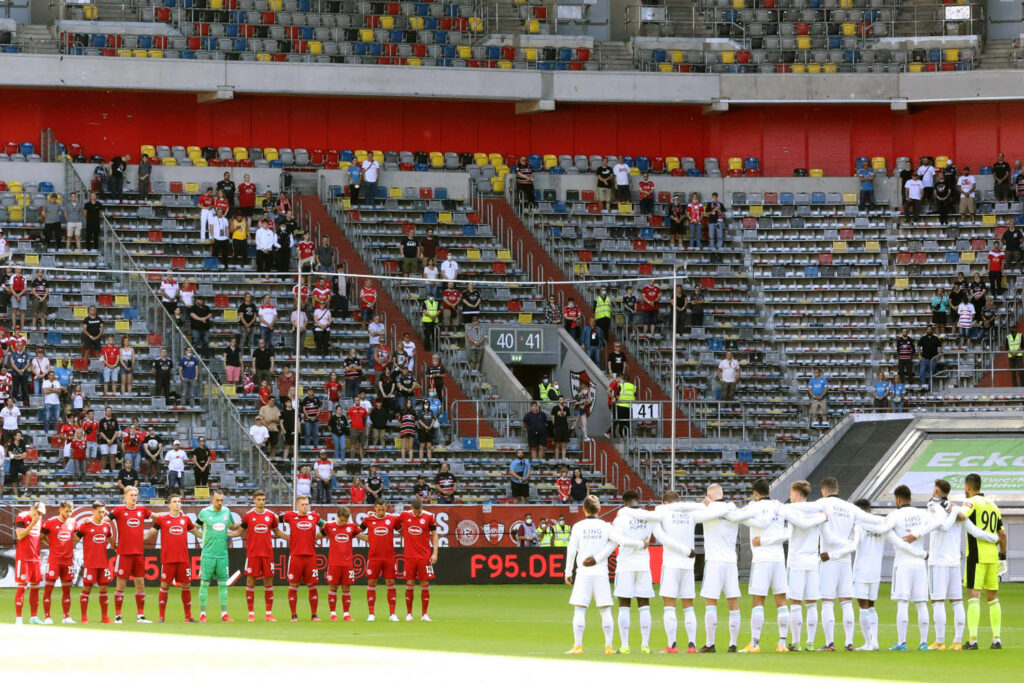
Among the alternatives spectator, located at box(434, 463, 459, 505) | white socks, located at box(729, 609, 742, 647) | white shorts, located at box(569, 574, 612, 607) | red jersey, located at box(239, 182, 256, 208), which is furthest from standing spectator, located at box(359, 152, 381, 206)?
white socks, located at box(729, 609, 742, 647)

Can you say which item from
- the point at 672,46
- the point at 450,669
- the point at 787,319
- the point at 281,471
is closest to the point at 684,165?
the point at 672,46

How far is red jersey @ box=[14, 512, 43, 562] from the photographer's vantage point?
25000mm

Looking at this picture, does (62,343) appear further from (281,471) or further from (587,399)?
(587,399)

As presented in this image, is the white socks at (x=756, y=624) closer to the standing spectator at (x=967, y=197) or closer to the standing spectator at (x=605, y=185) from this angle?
the standing spectator at (x=605, y=185)

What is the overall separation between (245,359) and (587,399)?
8.07 m

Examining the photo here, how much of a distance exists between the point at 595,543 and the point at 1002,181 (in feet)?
107

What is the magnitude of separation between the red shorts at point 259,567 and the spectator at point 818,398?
64.9 feet

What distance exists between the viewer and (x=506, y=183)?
49.8 metres

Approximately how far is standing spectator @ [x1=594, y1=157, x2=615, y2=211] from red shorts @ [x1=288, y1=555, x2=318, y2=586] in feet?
83.0

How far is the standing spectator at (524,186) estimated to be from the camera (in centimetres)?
4894

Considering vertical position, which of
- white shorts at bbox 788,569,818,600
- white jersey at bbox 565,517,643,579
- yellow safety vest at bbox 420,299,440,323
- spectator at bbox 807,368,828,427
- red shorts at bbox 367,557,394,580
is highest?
yellow safety vest at bbox 420,299,440,323

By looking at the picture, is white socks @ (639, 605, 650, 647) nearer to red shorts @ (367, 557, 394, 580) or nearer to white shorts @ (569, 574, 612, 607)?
white shorts @ (569, 574, 612, 607)

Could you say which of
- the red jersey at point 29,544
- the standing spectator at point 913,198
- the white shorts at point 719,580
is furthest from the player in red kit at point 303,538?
the standing spectator at point 913,198

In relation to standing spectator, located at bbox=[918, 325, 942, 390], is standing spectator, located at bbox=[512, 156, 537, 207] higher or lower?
higher
